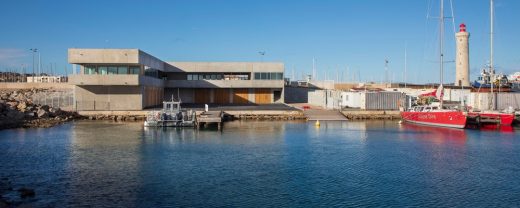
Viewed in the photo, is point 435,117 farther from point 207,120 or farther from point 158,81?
point 158,81

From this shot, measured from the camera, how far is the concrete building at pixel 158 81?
206 ft

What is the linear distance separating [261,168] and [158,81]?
48.0 metres

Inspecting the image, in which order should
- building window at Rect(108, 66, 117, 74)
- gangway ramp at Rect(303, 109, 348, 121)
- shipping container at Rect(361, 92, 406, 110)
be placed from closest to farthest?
Result: gangway ramp at Rect(303, 109, 348, 121), building window at Rect(108, 66, 117, 74), shipping container at Rect(361, 92, 406, 110)

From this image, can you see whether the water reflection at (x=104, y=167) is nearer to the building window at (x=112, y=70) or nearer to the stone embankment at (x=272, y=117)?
the building window at (x=112, y=70)

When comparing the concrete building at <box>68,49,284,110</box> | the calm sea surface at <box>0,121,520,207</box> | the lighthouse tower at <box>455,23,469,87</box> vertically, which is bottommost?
the calm sea surface at <box>0,121,520,207</box>

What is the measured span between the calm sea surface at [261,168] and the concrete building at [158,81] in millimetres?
14794

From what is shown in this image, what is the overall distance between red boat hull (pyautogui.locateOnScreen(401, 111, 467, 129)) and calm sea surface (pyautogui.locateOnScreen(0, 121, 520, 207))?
529 centimetres

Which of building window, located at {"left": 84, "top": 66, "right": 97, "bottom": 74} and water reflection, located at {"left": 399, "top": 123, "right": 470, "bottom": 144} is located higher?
building window, located at {"left": 84, "top": 66, "right": 97, "bottom": 74}

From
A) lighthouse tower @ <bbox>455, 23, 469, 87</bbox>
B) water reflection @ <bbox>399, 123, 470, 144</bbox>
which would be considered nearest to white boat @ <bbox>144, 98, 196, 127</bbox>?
water reflection @ <bbox>399, 123, 470, 144</bbox>

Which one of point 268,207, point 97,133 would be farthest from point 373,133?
point 268,207

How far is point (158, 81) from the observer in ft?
248

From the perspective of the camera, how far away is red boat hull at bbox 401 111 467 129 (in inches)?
2158

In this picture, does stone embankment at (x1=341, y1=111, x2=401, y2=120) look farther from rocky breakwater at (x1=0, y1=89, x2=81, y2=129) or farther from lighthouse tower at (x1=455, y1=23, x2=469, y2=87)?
lighthouse tower at (x1=455, y1=23, x2=469, y2=87)

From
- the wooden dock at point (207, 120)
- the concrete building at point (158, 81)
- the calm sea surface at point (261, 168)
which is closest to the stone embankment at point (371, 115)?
A: the calm sea surface at point (261, 168)
